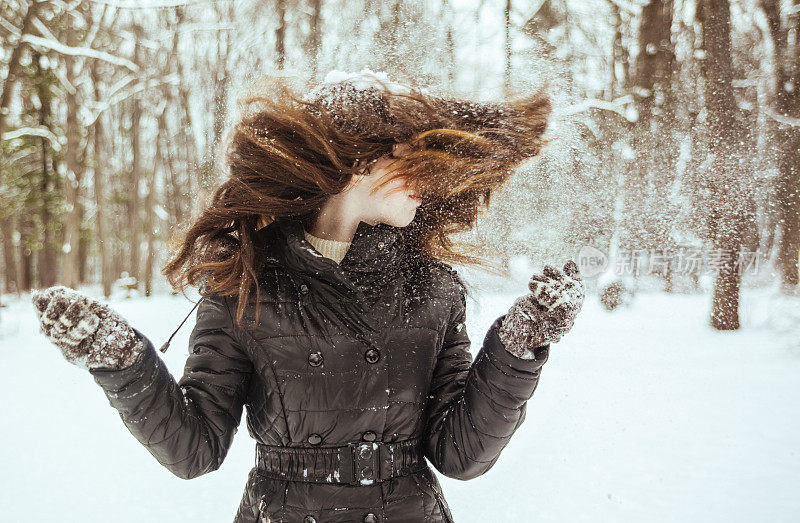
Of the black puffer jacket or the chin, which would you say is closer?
the black puffer jacket

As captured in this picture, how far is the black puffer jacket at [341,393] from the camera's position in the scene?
4.35ft

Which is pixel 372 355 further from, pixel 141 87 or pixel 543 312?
pixel 141 87

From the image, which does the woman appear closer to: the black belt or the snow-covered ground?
the black belt

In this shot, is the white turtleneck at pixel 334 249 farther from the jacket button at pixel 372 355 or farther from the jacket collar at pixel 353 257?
the jacket button at pixel 372 355

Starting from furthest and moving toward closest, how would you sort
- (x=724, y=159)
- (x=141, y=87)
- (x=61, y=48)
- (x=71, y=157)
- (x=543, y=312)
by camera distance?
(x=141, y=87)
(x=71, y=157)
(x=61, y=48)
(x=724, y=159)
(x=543, y=312)

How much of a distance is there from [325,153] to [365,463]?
785 mm

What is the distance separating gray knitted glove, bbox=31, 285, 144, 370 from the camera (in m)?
1.05

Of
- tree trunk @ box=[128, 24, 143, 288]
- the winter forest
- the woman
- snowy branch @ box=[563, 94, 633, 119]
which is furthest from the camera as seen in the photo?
tree trunk @ box=[128, 24, 143, 288]

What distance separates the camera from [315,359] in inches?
53.3

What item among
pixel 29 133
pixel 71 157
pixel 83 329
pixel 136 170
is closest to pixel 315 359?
pixel 83 329

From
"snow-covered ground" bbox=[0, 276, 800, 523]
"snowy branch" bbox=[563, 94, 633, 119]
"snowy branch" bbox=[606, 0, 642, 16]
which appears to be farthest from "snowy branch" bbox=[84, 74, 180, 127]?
"snowy branch" bbox=[563, 94, 633, 119]

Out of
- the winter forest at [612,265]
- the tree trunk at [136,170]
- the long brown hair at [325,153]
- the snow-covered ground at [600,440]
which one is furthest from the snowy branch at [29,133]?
the long brown hair at [325,153]

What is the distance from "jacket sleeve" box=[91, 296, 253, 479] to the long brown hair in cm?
9

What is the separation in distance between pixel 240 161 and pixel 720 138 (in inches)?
202
